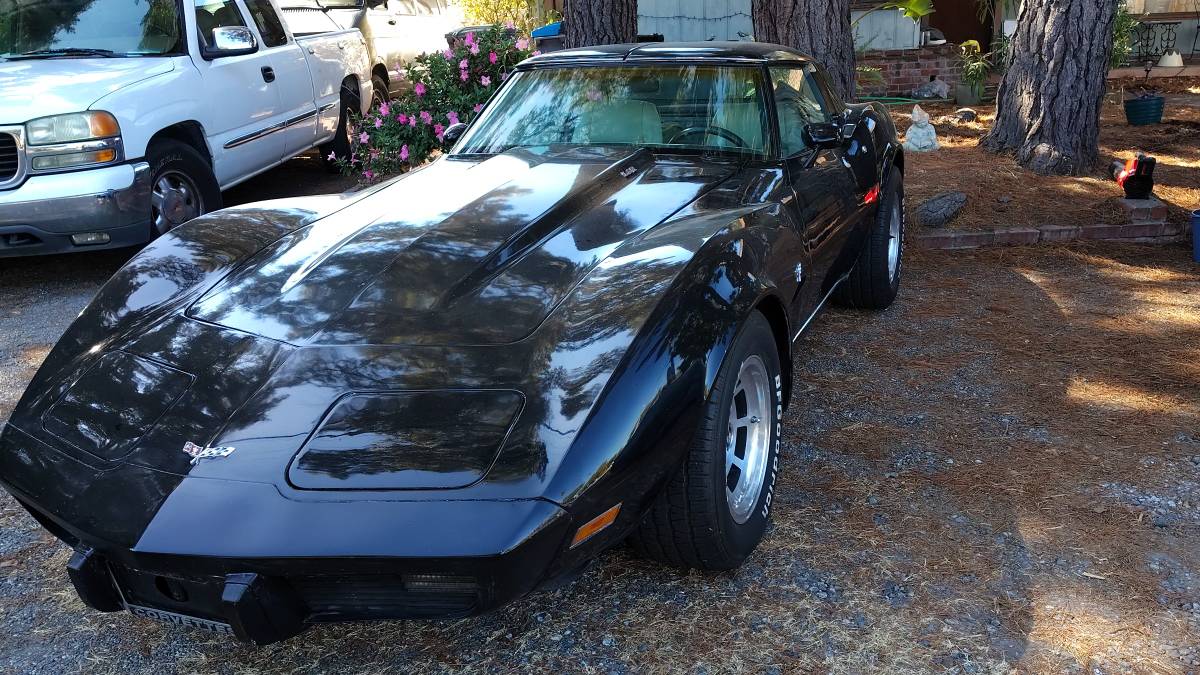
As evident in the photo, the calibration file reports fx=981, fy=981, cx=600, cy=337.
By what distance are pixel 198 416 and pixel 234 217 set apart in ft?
4.81

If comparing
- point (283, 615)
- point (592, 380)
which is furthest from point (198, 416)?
point (592, 380)

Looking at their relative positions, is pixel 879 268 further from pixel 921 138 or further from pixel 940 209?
pixel 921 138

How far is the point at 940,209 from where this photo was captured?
6512 mm

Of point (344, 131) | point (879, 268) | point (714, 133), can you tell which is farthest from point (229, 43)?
point (879, 268)

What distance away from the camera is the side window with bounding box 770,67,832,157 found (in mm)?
4012

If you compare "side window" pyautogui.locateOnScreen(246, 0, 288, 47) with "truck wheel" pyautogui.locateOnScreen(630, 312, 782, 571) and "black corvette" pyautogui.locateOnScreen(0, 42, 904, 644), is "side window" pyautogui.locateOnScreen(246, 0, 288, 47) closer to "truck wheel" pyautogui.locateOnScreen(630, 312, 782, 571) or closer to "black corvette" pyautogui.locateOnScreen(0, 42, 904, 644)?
"black corvette" pyautogui.locateOnScreen(0, 42, 904, 644)

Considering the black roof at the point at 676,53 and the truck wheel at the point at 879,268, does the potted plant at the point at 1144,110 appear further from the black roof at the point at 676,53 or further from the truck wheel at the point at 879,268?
the black roof at the point at 676,53

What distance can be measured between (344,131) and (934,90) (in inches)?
261

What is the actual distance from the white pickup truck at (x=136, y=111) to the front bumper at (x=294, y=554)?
3.80m

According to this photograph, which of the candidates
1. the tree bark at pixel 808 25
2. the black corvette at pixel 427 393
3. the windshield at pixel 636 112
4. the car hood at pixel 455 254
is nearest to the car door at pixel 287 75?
the tree bark at pixel 808 25

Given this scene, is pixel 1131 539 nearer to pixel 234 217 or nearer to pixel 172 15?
pixel 234 217

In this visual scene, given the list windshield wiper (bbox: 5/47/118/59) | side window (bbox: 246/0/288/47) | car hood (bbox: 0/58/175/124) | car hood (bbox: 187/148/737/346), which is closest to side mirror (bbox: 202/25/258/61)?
car hood (bbox: 0/58/175/124)

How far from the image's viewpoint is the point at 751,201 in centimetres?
340

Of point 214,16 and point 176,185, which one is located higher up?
point 214,16
